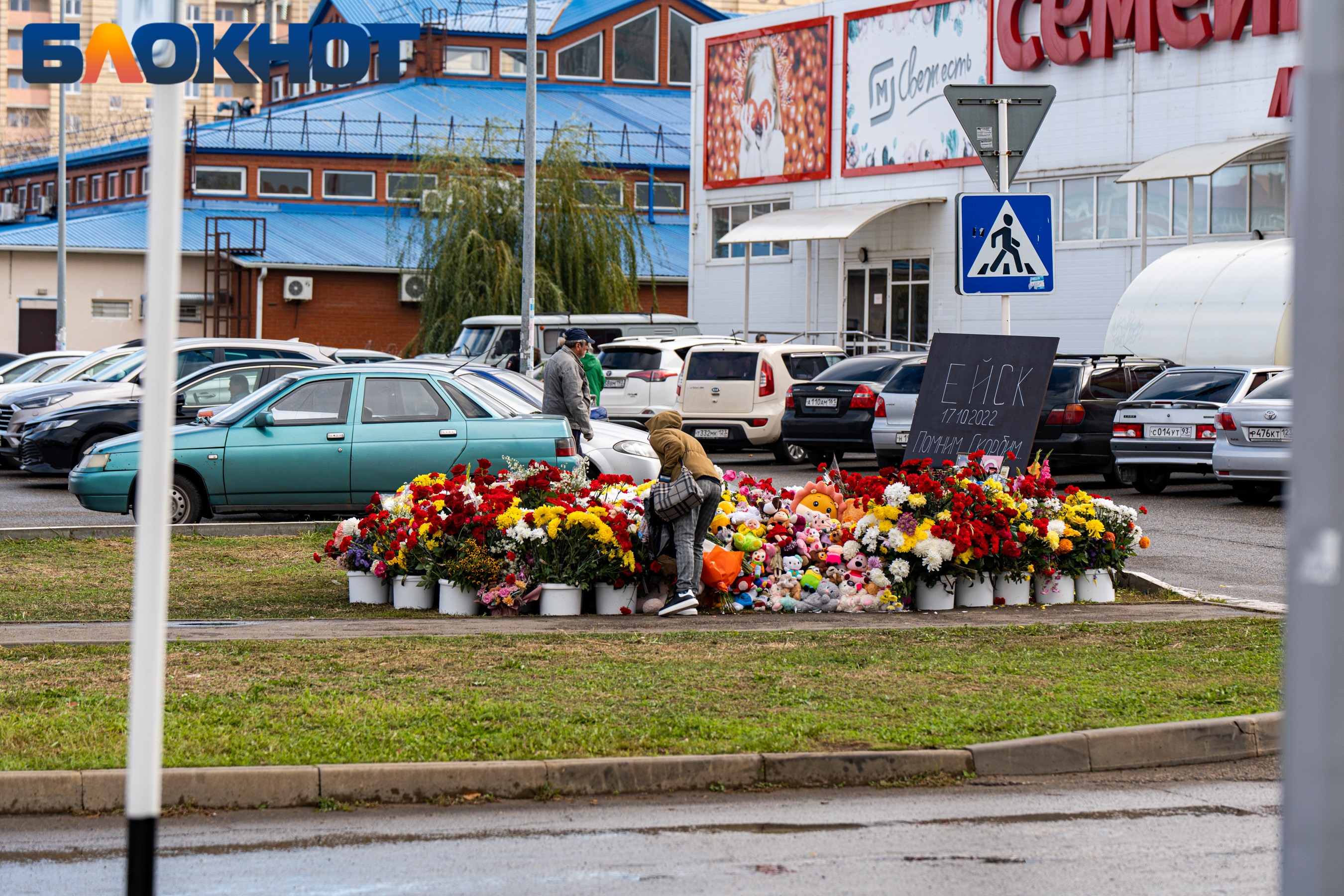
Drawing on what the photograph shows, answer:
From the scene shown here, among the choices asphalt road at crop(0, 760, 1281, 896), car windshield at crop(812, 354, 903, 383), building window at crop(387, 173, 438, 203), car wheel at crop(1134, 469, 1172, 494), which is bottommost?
asphalt road at crop(0, 760, 1281, 896)

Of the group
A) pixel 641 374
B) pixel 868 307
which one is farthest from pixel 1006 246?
pixel 868 307

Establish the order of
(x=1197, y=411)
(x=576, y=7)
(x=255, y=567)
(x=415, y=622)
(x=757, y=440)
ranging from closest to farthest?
1. (x=415, y=622)
2. (x=255, y=567)
3. (x=1197, y=411)
4. (x=757, y=440)
5. (x=576, y=7)

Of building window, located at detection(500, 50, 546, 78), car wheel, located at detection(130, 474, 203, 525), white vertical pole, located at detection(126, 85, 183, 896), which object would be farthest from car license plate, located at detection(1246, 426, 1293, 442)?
building window, located at detection(500, 50, 546, 78)

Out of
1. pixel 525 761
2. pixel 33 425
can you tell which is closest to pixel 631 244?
pixel 33 425

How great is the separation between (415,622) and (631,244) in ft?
105

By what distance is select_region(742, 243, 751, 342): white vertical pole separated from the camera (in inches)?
1537

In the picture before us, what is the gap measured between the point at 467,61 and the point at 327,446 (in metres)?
47.4

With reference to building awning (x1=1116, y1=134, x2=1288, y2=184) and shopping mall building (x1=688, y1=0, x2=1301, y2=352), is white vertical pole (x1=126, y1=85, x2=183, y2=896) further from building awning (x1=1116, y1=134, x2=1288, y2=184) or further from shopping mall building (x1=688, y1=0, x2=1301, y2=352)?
building awning (x1=1116, y1=134, x2=1288, y2=184)

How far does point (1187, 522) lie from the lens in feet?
58.6

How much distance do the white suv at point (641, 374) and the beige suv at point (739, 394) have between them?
28cm

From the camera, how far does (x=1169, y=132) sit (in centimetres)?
3141

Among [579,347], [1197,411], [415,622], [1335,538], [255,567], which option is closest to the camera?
[1335,538]

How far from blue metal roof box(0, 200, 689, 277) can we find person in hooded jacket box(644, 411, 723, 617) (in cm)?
3889

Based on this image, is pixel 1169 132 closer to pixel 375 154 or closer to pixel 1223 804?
pixel 1223 804
